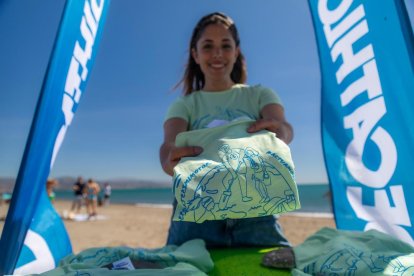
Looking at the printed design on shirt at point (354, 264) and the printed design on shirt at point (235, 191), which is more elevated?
the printed design on shirt at point (235, 191)

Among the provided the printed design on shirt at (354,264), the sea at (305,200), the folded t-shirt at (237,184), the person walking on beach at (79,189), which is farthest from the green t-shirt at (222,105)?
the person walking on beach at (79,189)

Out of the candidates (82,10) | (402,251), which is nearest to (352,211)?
(402,251)

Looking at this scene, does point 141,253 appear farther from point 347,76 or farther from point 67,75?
point 347,76

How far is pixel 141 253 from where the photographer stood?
1341 mm

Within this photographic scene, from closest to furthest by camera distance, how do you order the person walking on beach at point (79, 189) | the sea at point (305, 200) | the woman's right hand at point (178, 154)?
the woman's right hand at point (178, 154) < the person walking on beach at point (79, 189) < the sea at point (305, 200)

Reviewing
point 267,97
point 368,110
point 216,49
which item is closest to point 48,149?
point 216,49

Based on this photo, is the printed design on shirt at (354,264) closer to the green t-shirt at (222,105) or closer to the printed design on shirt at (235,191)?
the printed design on shirt at (235,191)

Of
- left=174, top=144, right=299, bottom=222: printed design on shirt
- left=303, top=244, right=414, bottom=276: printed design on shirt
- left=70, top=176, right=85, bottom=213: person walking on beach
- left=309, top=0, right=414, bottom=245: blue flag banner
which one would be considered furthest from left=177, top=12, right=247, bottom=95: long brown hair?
left=70, top=176, right=85, bottom=213: person walking on beach

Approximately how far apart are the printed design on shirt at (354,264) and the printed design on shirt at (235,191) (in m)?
0.29

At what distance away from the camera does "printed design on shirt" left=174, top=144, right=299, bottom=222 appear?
105cm

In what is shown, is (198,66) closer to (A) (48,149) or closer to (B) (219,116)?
(B) (219,116)

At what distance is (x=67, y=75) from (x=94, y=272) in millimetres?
1143

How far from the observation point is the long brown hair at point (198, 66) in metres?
1.74

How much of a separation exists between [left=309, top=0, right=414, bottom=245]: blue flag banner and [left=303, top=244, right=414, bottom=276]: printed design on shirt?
545 mm
